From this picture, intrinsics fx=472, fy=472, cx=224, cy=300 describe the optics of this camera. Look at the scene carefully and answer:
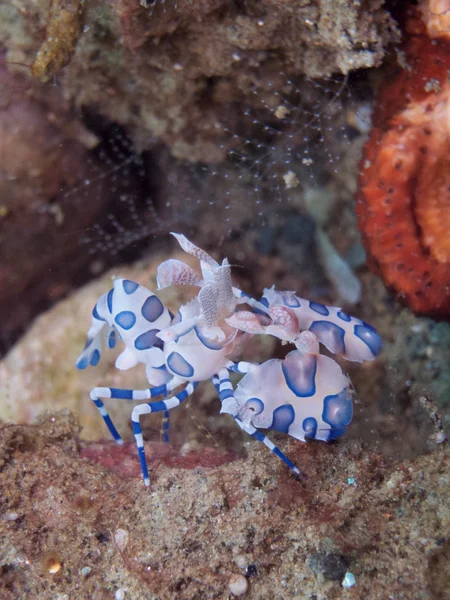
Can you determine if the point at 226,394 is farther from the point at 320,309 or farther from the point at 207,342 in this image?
the point at 320,309

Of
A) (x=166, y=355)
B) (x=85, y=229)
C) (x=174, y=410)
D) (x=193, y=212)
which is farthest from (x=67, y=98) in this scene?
(x=174, y=410)

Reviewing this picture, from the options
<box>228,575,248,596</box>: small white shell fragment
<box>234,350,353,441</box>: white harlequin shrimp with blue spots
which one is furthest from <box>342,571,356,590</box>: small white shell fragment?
<box>234,350,353,441</box>: white harlequin shrimp with blue spots

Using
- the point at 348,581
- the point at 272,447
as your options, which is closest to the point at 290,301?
the point at 272,447

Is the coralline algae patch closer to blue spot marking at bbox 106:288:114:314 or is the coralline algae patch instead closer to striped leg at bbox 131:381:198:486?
striped leg at bbox 131:381:198:486

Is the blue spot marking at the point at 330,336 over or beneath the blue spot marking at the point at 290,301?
beneath

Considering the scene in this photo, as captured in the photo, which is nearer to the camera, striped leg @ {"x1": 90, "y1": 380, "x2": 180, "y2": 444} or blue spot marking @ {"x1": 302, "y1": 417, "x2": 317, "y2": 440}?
blue spot marking @ {"x1": 302, "y1": 417, "x2": 317, "y2": 440}

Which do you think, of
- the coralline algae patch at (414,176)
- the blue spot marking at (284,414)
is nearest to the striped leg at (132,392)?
the blue spot marking at (284,414)

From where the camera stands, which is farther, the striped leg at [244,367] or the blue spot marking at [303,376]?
Answer: the striped leg at [244,367]

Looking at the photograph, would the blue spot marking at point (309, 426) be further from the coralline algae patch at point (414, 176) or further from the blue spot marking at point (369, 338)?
the coralline algae patch at point (414, 176)
